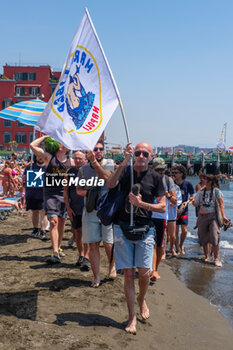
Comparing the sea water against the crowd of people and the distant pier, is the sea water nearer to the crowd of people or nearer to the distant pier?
the crowd of people

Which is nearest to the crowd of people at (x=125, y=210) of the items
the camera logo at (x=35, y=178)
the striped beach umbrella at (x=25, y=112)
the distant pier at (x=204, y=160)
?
the camera logo at (x=35, y=178)

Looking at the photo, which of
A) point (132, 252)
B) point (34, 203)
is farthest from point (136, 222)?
point (34, 203)

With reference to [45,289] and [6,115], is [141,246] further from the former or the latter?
[6,115]

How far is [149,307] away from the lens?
469cm

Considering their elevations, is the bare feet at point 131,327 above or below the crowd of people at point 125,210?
below

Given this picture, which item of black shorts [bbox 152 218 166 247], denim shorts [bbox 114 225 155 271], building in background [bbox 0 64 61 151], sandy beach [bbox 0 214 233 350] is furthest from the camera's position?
building in background [bbox 0 64 61 151]

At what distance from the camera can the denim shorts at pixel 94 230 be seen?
5.08 metres

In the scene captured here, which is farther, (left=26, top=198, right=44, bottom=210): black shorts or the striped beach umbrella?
the striped beach umbrella

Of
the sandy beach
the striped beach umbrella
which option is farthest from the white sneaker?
the striped beach umbrella

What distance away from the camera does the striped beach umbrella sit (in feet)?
39.8

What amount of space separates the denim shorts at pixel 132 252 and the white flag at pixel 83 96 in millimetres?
1137

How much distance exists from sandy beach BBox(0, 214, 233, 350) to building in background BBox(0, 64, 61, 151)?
61.1 metres

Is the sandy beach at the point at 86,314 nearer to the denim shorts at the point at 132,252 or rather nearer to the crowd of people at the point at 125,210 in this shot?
the crowd of people at the point at 125,210

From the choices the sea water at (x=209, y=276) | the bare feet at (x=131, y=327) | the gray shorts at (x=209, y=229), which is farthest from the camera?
the gray shorts at (x=209, y=229)
